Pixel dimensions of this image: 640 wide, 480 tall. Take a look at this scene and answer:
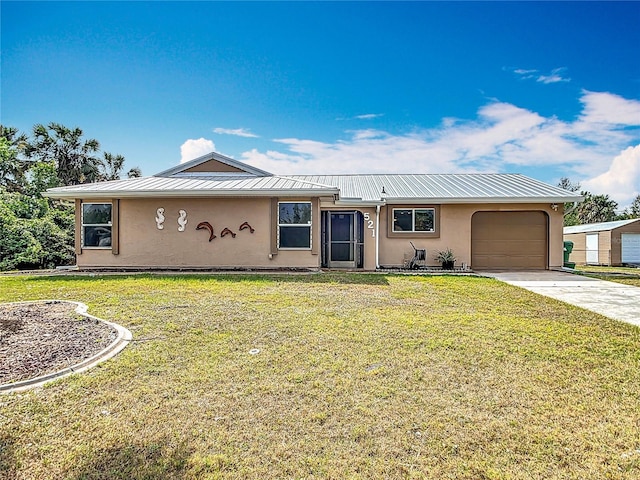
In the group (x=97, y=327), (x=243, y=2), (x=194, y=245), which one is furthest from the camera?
(x=194, y=245)

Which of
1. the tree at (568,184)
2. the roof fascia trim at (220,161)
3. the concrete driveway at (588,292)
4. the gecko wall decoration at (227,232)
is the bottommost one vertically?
the concrete driveway at (588,292)

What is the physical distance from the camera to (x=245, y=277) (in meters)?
9.84

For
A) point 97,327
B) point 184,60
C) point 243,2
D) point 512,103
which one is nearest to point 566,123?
point 512,103

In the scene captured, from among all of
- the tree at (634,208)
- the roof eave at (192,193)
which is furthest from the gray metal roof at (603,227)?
the tree at (634,208)

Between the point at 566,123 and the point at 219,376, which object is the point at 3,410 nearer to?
the point at 219,376

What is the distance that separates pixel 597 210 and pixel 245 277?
4574 cm

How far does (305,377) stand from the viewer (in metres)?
3.46

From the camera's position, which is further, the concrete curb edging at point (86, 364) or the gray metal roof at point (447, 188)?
the gray metal roof at point (447, 188)

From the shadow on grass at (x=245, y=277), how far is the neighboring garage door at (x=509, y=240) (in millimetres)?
4990

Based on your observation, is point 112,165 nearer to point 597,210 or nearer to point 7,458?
point 7,458

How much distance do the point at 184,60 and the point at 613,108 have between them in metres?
18.5

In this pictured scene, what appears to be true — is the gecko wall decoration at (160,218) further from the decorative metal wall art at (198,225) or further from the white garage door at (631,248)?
the white garage door at (631,248)

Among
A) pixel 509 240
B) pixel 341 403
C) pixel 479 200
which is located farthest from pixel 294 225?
pixel 341 403

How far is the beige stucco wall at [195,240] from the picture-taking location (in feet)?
37.9
